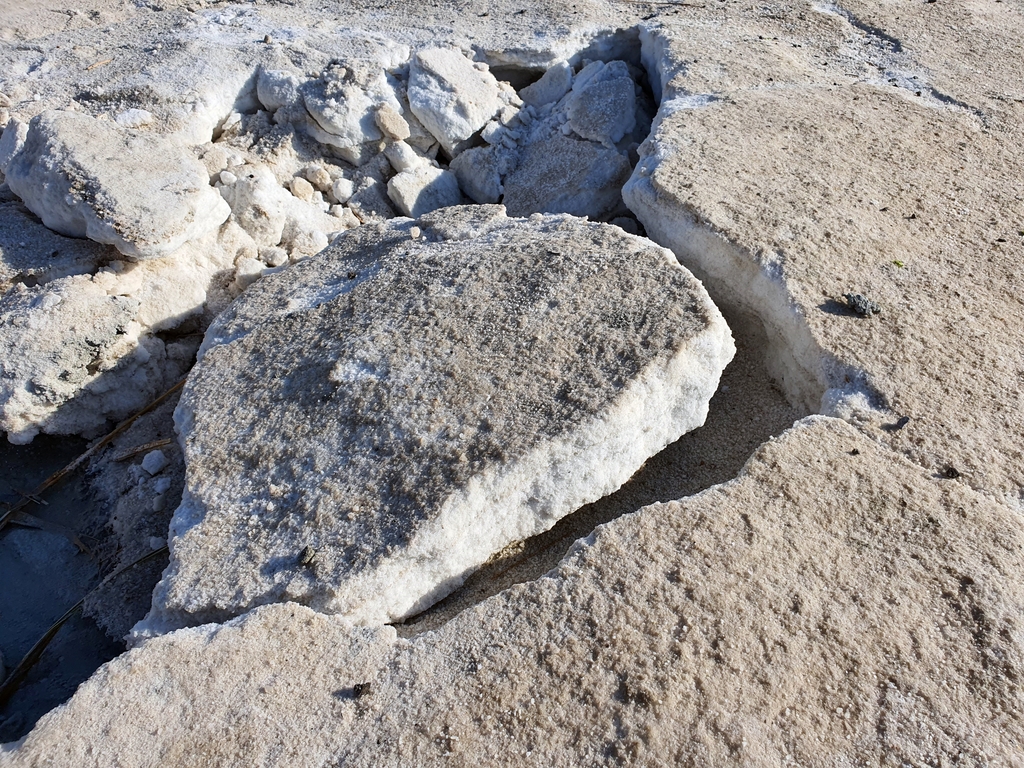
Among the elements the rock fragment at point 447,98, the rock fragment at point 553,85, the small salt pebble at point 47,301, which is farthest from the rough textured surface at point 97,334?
the rock fragment at point 553,85

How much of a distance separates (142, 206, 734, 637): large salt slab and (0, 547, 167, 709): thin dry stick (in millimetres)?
492

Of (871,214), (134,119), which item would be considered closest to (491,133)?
(134,119)

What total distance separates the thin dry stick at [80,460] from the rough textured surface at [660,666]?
1412mm

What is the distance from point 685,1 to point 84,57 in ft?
12.2

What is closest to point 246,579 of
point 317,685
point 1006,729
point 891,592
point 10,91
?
point 317,685

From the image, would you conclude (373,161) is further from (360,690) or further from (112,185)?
(360,690)

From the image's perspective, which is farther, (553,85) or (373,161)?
(553,85)

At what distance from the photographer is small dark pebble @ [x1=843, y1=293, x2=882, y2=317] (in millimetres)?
2441

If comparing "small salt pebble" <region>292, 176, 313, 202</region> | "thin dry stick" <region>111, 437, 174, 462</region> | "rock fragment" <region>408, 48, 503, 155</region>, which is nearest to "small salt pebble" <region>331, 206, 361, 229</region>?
"small salt pebble" <region>292, 176, 313, 202</region>

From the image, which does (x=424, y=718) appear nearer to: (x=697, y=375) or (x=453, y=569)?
(x=453, y=569)

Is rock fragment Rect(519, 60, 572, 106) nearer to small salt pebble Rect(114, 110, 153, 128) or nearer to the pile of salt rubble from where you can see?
the pile of salt rubble

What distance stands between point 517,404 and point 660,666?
2.70 ft

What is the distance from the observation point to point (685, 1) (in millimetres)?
4805

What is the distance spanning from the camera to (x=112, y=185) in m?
3.00
